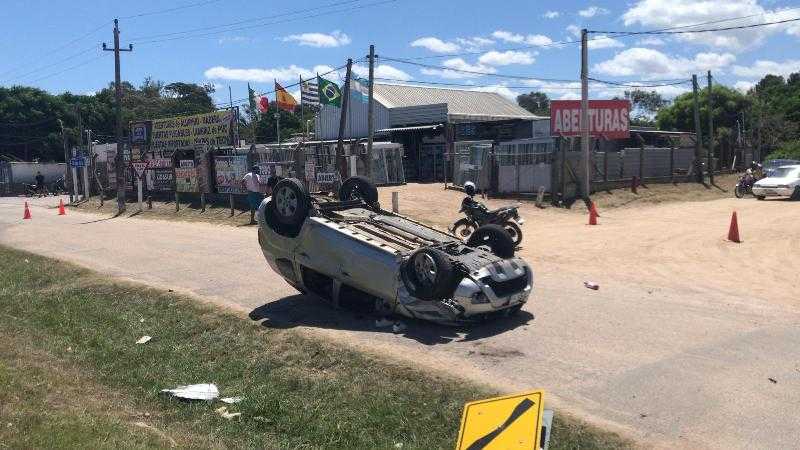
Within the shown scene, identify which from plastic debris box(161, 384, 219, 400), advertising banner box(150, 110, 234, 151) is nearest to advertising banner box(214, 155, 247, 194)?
advertising banner box(150, 110, 234, 151)

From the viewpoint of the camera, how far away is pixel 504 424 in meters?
3.72

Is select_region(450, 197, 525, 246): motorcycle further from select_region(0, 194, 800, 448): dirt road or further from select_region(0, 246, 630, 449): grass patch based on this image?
select_region(0, 246, 630, 449): grass patch

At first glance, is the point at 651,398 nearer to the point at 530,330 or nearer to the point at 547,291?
the point at 530,330

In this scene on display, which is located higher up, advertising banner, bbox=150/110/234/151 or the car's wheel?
advertising banner, bbox=150/110/234/151

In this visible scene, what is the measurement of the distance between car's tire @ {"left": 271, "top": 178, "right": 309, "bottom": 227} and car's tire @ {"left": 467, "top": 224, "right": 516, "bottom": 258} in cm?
215

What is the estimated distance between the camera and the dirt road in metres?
5.48

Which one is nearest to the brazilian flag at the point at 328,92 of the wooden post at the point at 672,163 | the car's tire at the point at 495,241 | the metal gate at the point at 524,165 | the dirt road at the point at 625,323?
the metal gate at the point at 524,165

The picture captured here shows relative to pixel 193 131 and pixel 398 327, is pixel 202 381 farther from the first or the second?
pixel 193 131

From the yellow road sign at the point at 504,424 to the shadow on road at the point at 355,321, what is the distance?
3547mm

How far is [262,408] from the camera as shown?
631 centimetres

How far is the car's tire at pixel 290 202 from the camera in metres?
8.60

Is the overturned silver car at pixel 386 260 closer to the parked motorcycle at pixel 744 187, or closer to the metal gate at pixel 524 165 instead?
the metal gate at pixel 524 165

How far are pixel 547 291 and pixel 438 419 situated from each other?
483cm

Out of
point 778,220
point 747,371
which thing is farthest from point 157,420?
point 778,220
